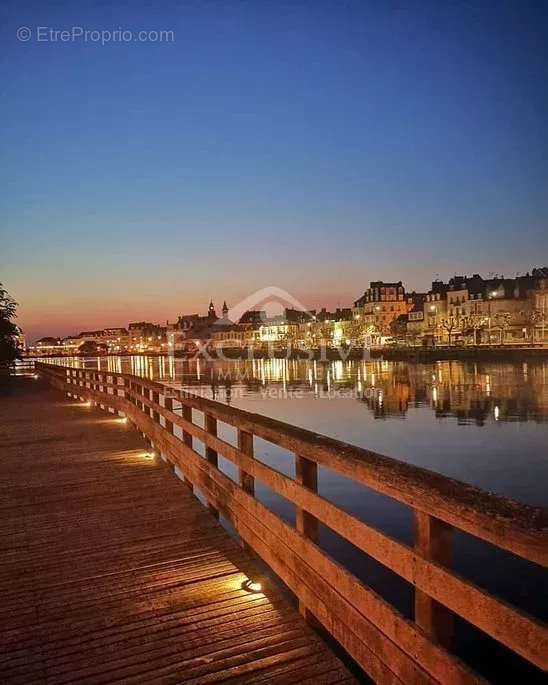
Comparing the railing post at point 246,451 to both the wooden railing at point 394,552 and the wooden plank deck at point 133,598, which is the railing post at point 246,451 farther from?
the wooden plank deck at point 133,598

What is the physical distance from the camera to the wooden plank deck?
11.0 feet

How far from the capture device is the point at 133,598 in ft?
14.2

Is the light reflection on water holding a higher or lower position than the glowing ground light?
lower

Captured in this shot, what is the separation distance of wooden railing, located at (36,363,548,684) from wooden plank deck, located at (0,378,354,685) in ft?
1.03

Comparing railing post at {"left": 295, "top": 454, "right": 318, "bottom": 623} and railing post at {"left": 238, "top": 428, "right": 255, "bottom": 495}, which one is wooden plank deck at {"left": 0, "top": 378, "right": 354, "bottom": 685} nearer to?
railing post at {"left": 295, "top": 454, "right": 318, "bottom": 623}

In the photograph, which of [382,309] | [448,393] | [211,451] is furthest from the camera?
[382,309]

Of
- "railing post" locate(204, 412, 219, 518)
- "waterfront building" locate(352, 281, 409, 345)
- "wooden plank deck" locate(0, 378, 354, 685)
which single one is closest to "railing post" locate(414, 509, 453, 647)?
"wooden plank deck" locate(0, 378, 354, 685)

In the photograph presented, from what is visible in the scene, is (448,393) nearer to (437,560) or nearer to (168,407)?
(168,407)

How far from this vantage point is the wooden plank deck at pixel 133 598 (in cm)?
336

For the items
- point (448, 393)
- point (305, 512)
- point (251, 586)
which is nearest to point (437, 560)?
point (305, 512)

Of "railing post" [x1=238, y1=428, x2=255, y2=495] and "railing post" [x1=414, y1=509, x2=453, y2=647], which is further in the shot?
"railing post" [x1=238, y1=428, x2=255, y2=495]

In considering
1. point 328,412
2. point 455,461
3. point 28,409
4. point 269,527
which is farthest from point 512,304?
Result: point 269,527

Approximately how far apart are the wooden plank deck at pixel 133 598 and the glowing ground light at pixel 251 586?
7 cm

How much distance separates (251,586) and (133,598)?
93 cm
